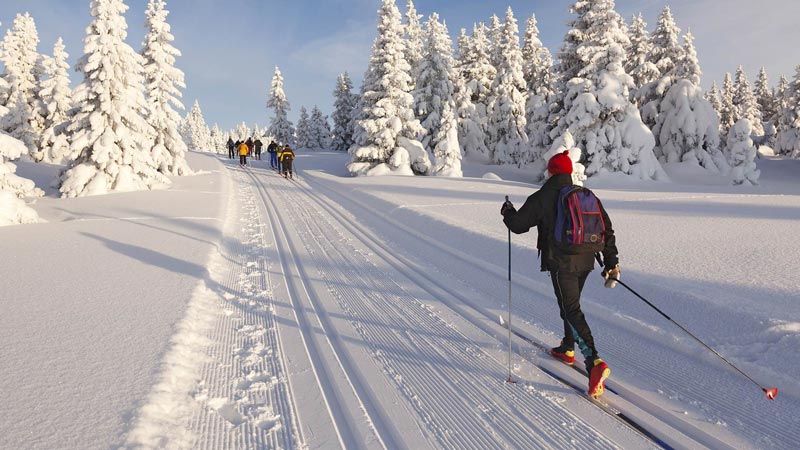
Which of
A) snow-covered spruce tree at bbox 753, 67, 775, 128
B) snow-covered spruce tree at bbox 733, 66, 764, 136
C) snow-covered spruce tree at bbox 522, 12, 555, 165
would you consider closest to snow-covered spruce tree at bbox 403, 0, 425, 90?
snow-covered spruce tree at bbox 522, 12, 555, 165

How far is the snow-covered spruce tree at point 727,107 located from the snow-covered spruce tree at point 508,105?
33517 millimetres

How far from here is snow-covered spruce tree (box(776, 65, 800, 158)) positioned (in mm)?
40844

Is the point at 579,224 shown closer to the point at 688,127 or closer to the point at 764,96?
the point at 688,127

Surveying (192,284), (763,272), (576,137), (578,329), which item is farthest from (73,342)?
(576,137)

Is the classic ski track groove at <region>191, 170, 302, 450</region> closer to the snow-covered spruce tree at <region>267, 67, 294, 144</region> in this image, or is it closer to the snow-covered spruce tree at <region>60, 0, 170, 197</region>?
the snow-covered spruce tree at <region>60, 0, 170, 197</region>

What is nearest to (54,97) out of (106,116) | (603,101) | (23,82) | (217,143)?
(23,82)

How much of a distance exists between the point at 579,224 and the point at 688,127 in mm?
33619

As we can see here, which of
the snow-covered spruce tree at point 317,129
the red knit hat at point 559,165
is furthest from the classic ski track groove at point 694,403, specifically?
the snow-covered spruce tree at point 317,129

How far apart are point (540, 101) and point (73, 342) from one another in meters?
40.2

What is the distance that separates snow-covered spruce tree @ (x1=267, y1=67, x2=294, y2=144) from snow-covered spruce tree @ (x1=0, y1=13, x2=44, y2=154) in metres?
24.4

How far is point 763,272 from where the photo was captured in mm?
5703

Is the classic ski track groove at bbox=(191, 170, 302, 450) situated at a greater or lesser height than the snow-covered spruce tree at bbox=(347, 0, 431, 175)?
lesser

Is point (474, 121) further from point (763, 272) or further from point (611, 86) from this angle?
point (763, 272)

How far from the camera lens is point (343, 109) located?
5244 centimetres
